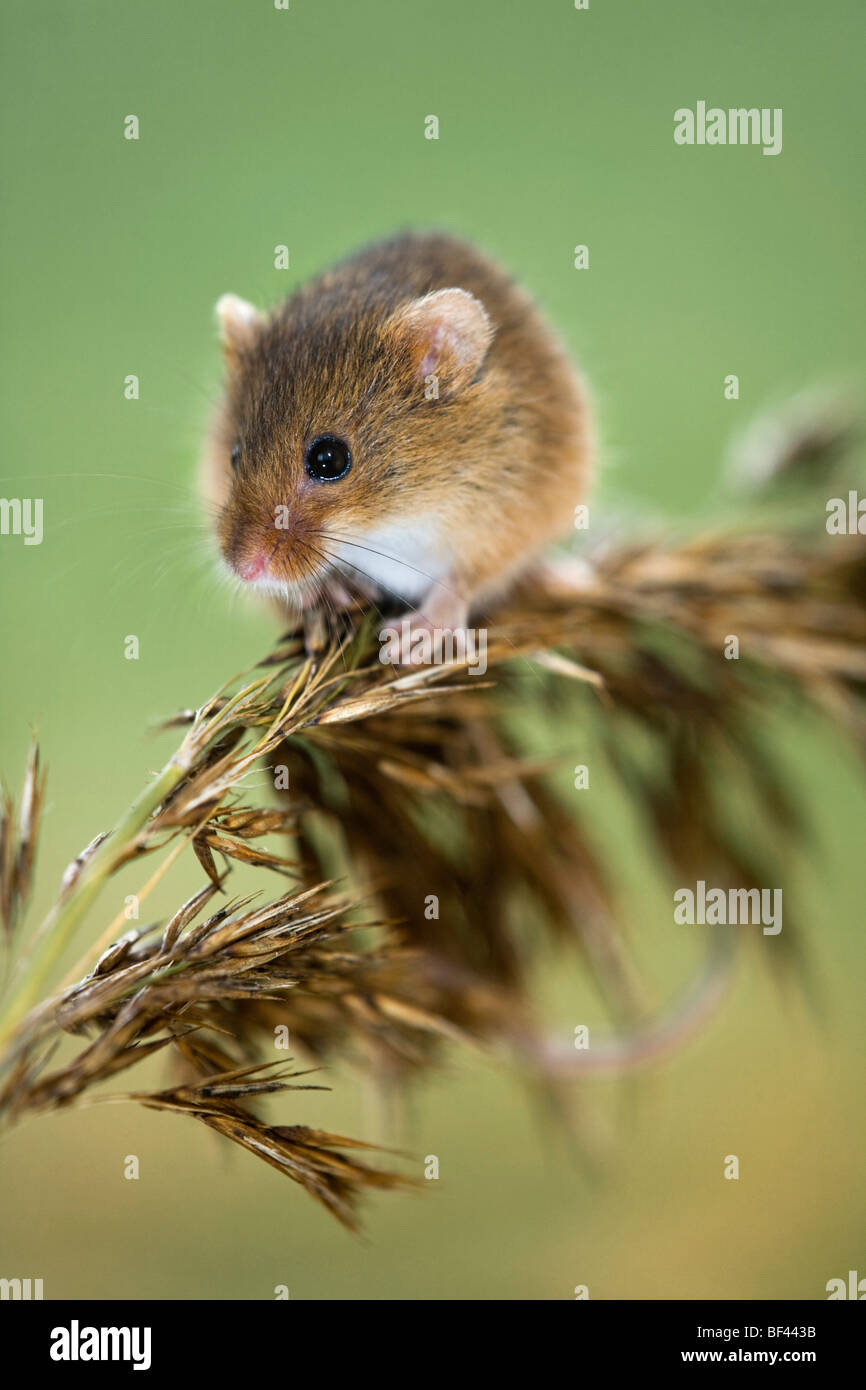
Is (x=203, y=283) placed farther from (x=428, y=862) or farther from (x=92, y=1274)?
(x=92, y=1274)

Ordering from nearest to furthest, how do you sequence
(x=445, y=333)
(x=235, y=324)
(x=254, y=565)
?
1. (x=254, y=565)
2. (x=445, y=333)
3. (x=235, y=324)

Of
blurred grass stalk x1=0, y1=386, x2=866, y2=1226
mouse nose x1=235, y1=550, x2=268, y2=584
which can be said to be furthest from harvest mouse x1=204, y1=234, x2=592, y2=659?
blurred grass stalk x1=0, y1=386, x2=866, y2=1226

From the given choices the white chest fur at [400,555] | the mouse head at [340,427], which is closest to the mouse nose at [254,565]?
the mouse head at [340,427]

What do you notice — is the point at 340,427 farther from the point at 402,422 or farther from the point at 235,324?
the point at 235,324

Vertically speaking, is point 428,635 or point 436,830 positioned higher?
point 428,635

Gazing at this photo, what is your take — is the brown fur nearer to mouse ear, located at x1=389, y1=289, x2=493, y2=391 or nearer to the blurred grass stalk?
mouse ear, located at x1=389, y1=289, x2=493, y2=391

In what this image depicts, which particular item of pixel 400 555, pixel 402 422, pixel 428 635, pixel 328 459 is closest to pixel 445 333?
pixel 402 422
